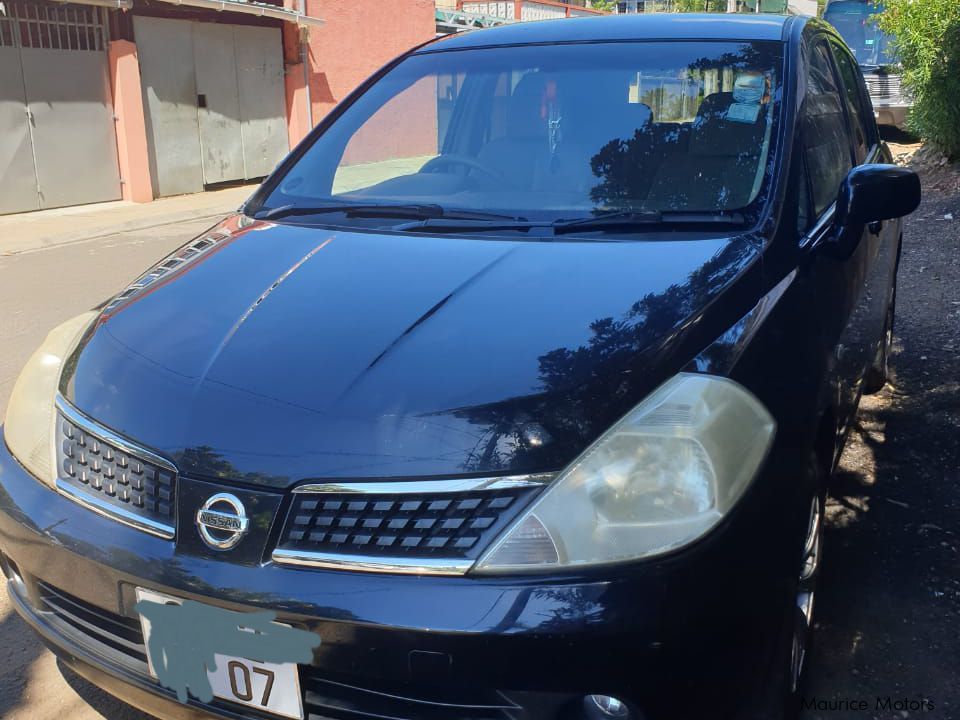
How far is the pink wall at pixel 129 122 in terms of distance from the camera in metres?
12.0

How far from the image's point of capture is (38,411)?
2098 millimetres

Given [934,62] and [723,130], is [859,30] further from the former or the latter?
[723,130]

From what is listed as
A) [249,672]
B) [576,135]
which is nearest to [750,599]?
[249,672]

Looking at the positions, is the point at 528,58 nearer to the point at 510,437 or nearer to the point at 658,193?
the point at 658,193

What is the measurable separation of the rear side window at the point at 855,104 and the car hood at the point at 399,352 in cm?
188

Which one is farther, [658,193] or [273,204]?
[273,204]

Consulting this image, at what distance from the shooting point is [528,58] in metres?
3.05

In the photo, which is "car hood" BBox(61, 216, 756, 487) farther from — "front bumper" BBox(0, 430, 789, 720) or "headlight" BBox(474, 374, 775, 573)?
"front bumper" BBox(0, 430, 789, 720)

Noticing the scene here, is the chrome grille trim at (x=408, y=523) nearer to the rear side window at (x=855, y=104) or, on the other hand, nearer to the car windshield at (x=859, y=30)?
the rear side window at (x=855, y=104)

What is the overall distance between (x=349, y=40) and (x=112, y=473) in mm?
16062

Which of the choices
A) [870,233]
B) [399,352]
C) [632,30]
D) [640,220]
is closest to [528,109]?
[632,30]

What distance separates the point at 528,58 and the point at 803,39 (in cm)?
89

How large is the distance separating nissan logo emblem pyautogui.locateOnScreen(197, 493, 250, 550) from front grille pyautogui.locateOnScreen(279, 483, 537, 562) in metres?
0.10

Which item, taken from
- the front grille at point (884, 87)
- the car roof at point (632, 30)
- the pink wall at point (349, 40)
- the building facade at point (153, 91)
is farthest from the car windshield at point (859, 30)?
the car roof at point (632, 30)
